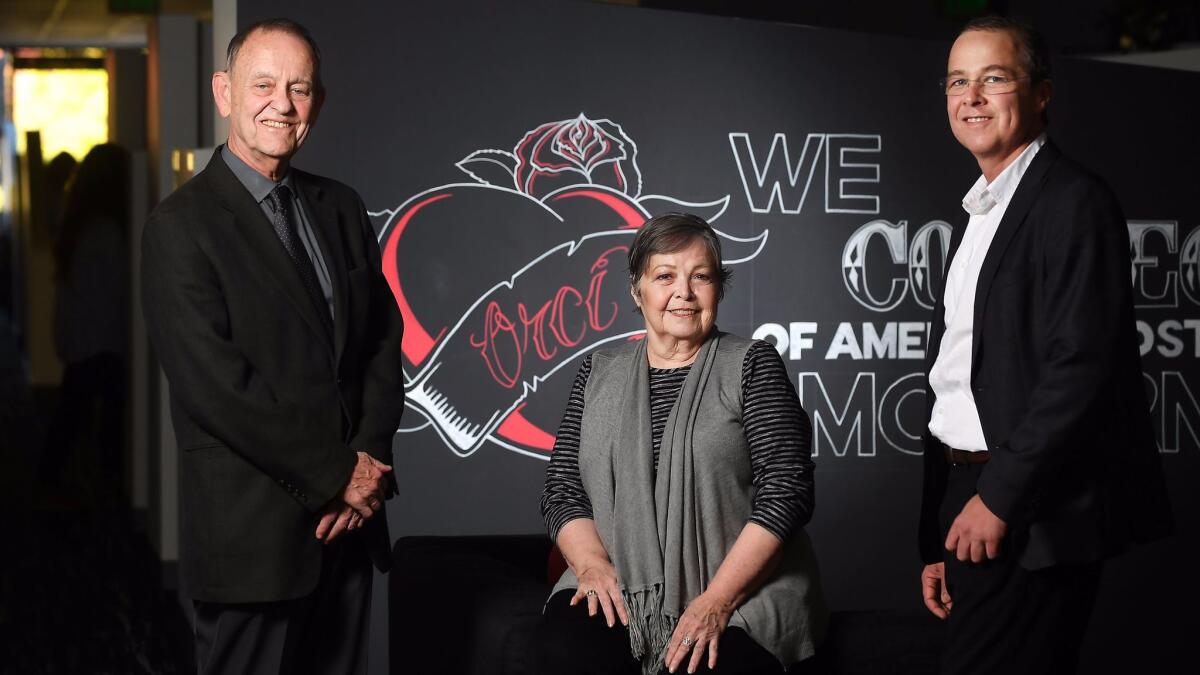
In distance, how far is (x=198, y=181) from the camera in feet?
8.77

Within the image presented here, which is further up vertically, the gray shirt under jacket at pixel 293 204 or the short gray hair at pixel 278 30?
the short gray hair at pixel 278 30

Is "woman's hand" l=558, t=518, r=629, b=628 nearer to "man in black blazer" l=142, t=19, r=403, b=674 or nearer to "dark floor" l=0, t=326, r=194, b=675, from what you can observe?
"man in black blazer" l=142, t=19, r=403, b=674

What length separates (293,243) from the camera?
8.79 feet

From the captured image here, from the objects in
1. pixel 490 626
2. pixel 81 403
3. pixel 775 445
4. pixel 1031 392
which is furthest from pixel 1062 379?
pixel 81 403

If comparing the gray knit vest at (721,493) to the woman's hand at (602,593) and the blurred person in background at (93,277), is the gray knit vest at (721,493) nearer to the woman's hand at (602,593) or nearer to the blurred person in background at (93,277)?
the woman's hand at (602,593)


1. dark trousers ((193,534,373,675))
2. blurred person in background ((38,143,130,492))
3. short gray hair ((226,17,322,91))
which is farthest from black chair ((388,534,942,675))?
blurred person in background ((38,143,130,492))

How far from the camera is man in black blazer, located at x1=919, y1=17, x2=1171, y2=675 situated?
228cm

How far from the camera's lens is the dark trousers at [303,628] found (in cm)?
264

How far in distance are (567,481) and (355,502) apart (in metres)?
0.58

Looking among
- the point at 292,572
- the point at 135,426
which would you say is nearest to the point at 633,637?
the point at 292,572

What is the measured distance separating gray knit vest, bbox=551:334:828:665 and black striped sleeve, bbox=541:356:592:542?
3 cm

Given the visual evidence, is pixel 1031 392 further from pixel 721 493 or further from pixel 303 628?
pixel 303 628

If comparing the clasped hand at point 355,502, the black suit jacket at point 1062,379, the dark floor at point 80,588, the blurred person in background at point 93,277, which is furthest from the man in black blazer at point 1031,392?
the blurred person in background at point 93,277

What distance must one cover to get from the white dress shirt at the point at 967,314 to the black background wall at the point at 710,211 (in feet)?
6.52
